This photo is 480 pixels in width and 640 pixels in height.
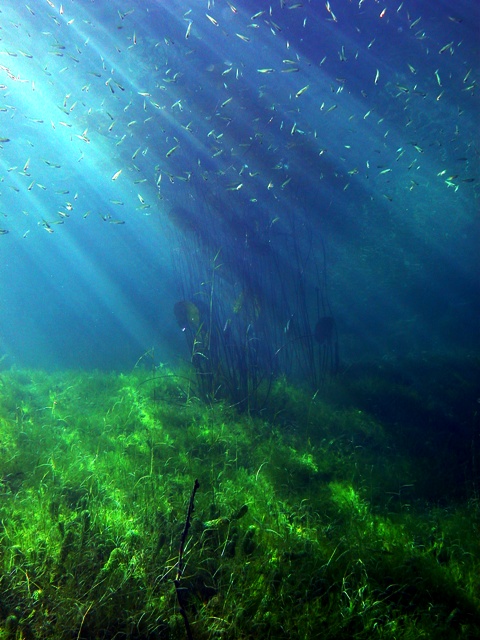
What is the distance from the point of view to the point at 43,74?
518 inches

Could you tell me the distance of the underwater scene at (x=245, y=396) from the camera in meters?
2.89

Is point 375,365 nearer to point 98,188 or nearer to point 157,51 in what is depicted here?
point 157,51

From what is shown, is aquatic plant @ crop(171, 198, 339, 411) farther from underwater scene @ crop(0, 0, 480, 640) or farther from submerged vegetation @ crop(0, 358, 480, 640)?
submerged vegetation @ crop(0, 358, 480, 640)

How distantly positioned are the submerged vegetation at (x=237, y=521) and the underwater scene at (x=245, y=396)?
3cm

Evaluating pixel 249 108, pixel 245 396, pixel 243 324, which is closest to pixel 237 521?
pixel 245 396

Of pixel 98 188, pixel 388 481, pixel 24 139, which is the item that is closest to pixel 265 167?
pixel 388 481

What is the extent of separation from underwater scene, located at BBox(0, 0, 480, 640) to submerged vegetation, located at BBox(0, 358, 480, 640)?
0.03 m

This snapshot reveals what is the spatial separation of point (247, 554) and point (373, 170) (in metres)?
20.1

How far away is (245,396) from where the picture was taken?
334 inches

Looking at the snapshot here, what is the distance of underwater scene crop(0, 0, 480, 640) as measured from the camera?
289 centimetres

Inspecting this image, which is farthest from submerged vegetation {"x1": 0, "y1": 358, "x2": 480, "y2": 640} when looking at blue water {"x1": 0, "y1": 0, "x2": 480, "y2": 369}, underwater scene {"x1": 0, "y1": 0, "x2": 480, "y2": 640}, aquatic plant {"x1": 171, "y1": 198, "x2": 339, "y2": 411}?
blue water {"x1": 0, "y1": 0, "x2": 480, "y2": 369}

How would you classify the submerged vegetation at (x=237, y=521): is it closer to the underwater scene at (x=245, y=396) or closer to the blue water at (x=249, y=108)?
the underwater scene at (x=245, y=396)

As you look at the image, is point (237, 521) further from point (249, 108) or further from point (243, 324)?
point (249, 108)

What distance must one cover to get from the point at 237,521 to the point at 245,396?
4.60 m
